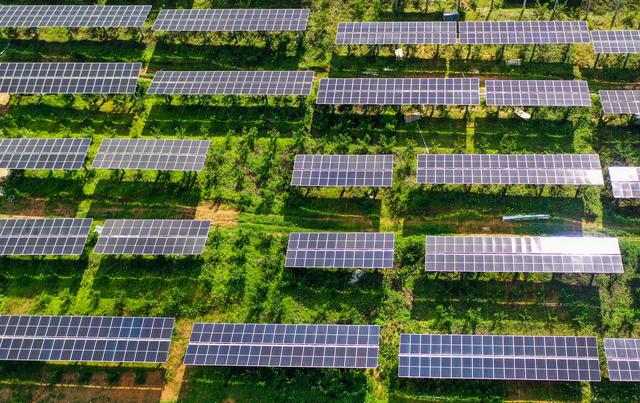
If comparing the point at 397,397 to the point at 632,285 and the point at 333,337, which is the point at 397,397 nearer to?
the point at 333,337

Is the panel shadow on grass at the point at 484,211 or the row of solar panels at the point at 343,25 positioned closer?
the panel shadow on grass at the point at 484,211

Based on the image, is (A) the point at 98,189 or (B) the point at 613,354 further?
(A) the point at 98,189

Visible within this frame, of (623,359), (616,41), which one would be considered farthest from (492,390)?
(616,41)

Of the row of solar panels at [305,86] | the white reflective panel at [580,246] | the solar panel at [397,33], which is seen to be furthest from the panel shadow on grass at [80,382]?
the solar panel at [397,33]

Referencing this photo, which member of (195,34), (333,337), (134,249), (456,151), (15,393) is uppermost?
(195,34)

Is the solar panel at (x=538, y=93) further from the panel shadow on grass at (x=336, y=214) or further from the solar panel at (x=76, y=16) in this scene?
the solar panel at (x=76, y=16)

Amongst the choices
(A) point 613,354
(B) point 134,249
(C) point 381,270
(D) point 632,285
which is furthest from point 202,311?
(D) point 632,285

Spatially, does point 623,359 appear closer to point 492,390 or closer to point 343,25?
point 492,390

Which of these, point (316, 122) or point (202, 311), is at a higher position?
point (316, 122)
